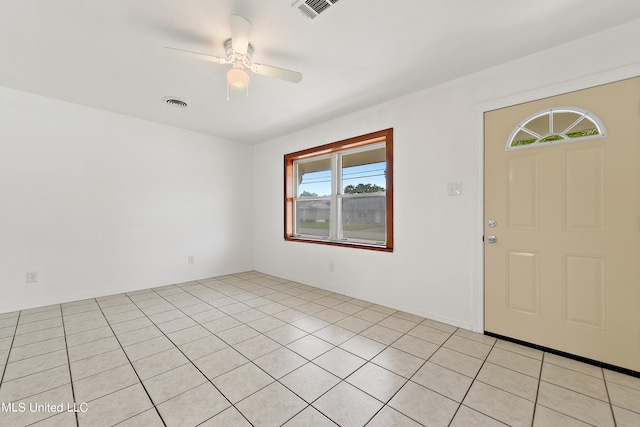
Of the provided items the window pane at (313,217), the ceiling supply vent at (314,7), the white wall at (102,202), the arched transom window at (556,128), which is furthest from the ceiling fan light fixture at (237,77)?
the white wall at (102,202)

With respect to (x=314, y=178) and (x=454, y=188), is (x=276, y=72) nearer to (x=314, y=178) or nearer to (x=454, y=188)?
(x=454, y=188)

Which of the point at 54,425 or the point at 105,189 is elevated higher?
the point at 105,189

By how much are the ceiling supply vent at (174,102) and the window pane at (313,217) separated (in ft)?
7.61

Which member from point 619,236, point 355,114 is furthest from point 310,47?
point 619,236

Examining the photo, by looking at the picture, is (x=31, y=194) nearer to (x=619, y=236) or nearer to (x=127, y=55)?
(x=127, y=55)

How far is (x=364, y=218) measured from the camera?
3811mm

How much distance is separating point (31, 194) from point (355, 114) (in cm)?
421

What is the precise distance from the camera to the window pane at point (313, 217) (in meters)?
4.38

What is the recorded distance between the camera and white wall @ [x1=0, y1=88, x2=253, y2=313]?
310 cm

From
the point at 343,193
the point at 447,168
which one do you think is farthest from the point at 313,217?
the point at 447,168

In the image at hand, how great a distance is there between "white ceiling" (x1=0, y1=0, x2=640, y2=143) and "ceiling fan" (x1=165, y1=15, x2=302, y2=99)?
8cm

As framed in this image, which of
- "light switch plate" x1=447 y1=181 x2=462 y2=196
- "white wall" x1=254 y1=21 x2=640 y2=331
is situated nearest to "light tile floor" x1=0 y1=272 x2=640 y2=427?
"white wall" x1=254 y1=21 x2=640 y2=331

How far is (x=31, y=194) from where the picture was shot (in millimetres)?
3172

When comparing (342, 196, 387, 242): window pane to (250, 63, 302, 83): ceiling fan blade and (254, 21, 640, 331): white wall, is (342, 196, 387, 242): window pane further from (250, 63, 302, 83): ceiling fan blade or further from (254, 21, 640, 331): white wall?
(250, 63, 302, 83): ceiling fan blade
